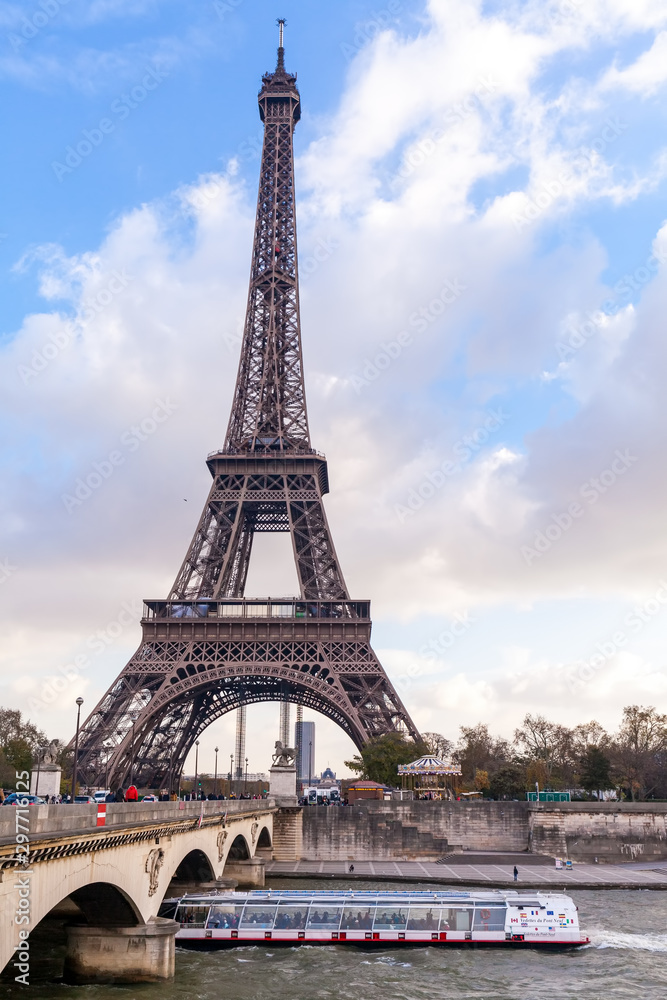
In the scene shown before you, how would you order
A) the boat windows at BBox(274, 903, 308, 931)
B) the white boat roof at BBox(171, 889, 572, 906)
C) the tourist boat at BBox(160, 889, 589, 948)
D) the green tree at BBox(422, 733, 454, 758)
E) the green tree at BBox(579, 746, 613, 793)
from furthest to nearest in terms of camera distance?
the green tree at BBox(422, 733, 454, 758)
the green tree at BBox(579, 746, 613, 793)
the white boat roof at BBox(171, 889, 572, 906)
the boat windows at BBox(274, 903, 308, 931)
the tourist boat at BBox(160, 889, 589, 948)

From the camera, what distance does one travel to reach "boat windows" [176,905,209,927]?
119 feet

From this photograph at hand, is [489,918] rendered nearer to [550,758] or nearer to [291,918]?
[291,918]

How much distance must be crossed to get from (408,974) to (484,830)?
1435 inches

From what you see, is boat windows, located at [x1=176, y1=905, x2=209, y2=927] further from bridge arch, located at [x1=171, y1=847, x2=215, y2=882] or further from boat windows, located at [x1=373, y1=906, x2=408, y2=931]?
boat windows, located at [x1=373, y1=906, x2=408, y2=931]

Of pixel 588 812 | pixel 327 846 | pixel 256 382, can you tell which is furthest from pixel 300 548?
pixel 588 812

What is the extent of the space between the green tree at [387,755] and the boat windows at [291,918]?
103ft

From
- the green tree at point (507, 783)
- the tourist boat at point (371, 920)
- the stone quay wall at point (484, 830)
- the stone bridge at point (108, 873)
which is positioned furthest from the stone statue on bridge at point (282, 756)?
the tourist boat at point (371, 920)

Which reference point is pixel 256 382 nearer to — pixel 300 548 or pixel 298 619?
pixel 300 548

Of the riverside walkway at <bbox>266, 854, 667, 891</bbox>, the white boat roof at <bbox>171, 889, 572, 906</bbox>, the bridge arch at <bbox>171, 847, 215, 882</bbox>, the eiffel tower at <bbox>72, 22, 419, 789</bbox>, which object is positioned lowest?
the riverside walkway at <bbox>266, 854, 667, 891</bbox>

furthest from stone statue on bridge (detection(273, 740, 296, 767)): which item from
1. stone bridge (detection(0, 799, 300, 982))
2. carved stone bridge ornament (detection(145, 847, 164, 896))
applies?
carved stone bridge ornament (detection(145, 847, 164, 896))

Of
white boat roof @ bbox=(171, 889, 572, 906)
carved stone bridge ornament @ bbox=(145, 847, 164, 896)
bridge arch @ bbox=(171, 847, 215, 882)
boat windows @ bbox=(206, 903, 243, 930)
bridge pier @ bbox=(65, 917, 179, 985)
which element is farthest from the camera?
bridge arch @ bbox=(171, 847, 215, 882)

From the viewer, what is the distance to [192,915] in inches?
1448

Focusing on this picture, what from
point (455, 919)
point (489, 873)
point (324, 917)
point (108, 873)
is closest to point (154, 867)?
point (108, 873)

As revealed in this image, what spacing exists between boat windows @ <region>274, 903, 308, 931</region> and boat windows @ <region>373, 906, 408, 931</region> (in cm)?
293
